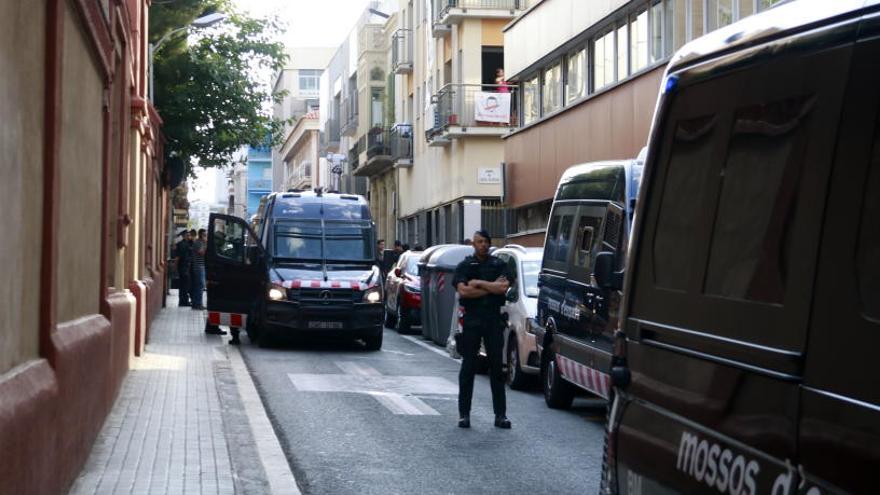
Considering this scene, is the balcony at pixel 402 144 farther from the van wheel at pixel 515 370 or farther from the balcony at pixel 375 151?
the van wheel at pixel 515 370

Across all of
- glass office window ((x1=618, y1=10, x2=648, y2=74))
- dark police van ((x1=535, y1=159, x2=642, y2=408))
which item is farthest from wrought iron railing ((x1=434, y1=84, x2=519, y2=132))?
dark police van ((x1=535, y1=159, x2=642, y2=408))

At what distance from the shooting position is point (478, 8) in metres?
Result: 43.4

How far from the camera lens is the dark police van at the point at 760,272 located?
11.3ft

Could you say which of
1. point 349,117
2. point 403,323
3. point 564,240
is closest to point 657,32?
point 403,323

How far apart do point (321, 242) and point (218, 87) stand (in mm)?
15453

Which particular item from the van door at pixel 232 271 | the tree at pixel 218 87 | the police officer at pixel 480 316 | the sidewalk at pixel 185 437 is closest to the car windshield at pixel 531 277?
the police officer at pixel 480 316

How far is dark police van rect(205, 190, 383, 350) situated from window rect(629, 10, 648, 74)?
598 cm

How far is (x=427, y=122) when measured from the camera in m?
49.8

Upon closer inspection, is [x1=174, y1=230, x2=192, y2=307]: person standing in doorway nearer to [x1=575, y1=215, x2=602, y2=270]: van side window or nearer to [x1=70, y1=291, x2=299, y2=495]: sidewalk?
[x1=70, y1=291, x2=299, y2=495]: sidewalk

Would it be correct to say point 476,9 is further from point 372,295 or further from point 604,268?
point 604,268

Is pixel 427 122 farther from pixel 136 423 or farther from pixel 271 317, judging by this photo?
pixel 136 423

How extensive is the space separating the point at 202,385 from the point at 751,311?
12.7 metres

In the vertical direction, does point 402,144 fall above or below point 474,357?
above

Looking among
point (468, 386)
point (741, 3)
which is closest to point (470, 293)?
point (468, 386)
